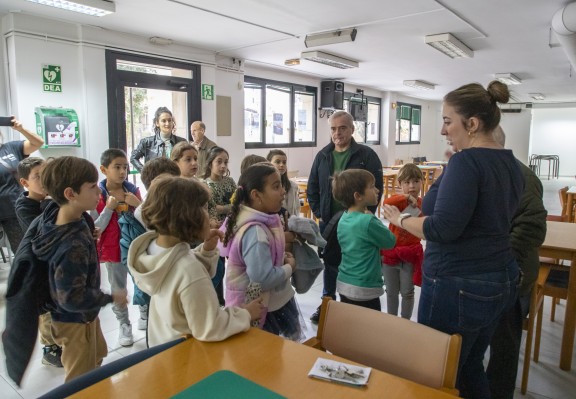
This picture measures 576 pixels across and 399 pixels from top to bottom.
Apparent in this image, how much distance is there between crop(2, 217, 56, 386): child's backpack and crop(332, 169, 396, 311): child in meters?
1.34

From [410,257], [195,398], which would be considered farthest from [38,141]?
[195,398]

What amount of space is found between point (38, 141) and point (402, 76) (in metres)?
6.92

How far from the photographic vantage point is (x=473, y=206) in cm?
133

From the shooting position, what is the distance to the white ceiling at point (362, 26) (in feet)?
12.9

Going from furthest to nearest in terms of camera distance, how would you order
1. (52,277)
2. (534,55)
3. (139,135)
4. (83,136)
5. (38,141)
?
1. (534,55)
2. (139,135)
3. (83,136)
4. (38,141)
5. (52,277)

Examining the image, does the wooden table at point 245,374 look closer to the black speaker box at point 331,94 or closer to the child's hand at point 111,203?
the child's hand at point 111,203

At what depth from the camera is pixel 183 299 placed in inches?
46.7

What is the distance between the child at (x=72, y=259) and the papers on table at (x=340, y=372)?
92 cm

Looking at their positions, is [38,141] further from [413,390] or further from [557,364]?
[557,364]

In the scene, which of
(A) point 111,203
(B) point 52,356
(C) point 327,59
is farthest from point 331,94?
(B) point 52,356

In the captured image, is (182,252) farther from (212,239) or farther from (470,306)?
(470,306)

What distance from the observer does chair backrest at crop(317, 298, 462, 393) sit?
3.79ft

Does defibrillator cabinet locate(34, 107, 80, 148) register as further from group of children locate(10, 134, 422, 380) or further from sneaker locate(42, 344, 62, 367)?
sneaker locate(42, 344, 62, 367)

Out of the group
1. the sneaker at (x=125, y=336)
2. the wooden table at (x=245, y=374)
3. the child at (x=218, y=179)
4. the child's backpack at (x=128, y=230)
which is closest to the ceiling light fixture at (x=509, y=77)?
the child at (x=218, y=179)
